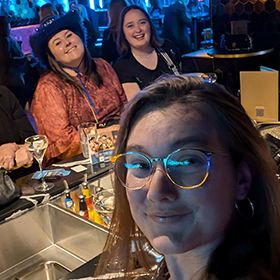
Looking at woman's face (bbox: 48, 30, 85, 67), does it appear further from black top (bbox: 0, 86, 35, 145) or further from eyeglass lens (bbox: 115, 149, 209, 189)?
eyeglass lens (bbox: 115, 149, 209, 189)

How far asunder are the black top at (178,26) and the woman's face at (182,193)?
3.40m

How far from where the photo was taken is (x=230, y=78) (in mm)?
4738

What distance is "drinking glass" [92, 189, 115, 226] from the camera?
56.3 inches

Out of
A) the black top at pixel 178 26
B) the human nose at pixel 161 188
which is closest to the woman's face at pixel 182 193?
the human nose at pixel 161 188

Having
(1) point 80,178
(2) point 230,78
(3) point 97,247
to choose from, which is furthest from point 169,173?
(2) point 230,78

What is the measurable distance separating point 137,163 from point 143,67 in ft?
10.1

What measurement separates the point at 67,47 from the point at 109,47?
21.3 inches

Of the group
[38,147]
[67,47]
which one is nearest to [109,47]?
[67,47]

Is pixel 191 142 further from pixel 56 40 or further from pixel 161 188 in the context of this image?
pixel 56 40

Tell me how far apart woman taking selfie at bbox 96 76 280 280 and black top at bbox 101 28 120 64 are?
279cm

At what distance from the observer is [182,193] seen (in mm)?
674

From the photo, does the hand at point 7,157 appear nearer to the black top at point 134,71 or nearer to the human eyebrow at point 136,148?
the human eyebrow at point 136,148

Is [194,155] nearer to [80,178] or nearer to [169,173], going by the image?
[169,173]

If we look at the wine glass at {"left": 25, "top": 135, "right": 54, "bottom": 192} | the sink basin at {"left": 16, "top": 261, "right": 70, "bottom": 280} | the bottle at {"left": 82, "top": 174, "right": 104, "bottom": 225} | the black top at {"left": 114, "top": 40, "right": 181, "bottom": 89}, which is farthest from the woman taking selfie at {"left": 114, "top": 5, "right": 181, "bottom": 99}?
the sink basin at {"left": 16, "top": 261, "right": 70, "bottom": 280}
